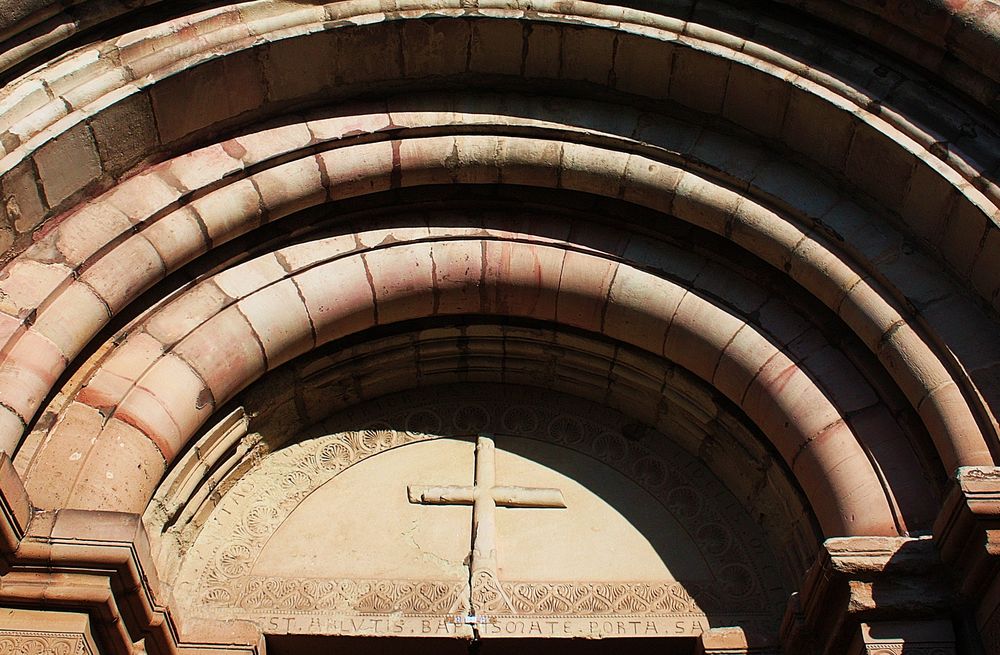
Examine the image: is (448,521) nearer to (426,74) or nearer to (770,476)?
(770,476)

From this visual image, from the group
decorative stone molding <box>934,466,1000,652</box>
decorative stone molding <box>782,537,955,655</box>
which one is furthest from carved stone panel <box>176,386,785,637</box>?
decorative stone molding <box>934,466,1000,652</box>

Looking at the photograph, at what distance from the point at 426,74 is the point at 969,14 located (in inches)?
115

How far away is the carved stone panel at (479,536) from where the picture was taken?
5812 mm

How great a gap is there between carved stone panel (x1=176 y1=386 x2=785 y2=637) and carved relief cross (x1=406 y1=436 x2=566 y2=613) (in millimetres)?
12

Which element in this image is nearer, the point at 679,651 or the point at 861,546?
the point at 861,546

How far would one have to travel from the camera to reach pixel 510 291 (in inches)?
252

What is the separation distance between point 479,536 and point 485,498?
0.27 m

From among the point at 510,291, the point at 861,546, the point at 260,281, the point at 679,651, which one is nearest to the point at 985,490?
the point at 861,546

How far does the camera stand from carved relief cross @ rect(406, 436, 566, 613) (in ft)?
20.1

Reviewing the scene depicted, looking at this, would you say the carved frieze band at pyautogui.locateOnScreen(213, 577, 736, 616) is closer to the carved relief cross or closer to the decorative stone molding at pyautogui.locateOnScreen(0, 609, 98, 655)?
the carved relief cross

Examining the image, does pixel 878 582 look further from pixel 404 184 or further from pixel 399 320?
pixel 404 184

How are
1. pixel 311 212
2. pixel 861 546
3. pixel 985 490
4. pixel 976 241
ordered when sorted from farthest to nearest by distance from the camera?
1. pixel 311 212
2. pixel 976 241
3. pixel 861 546
4. pixel 985 490

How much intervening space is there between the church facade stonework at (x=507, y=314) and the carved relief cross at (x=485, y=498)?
23 millimetres

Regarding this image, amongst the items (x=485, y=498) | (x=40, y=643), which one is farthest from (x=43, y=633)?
(x=485, y=498)
